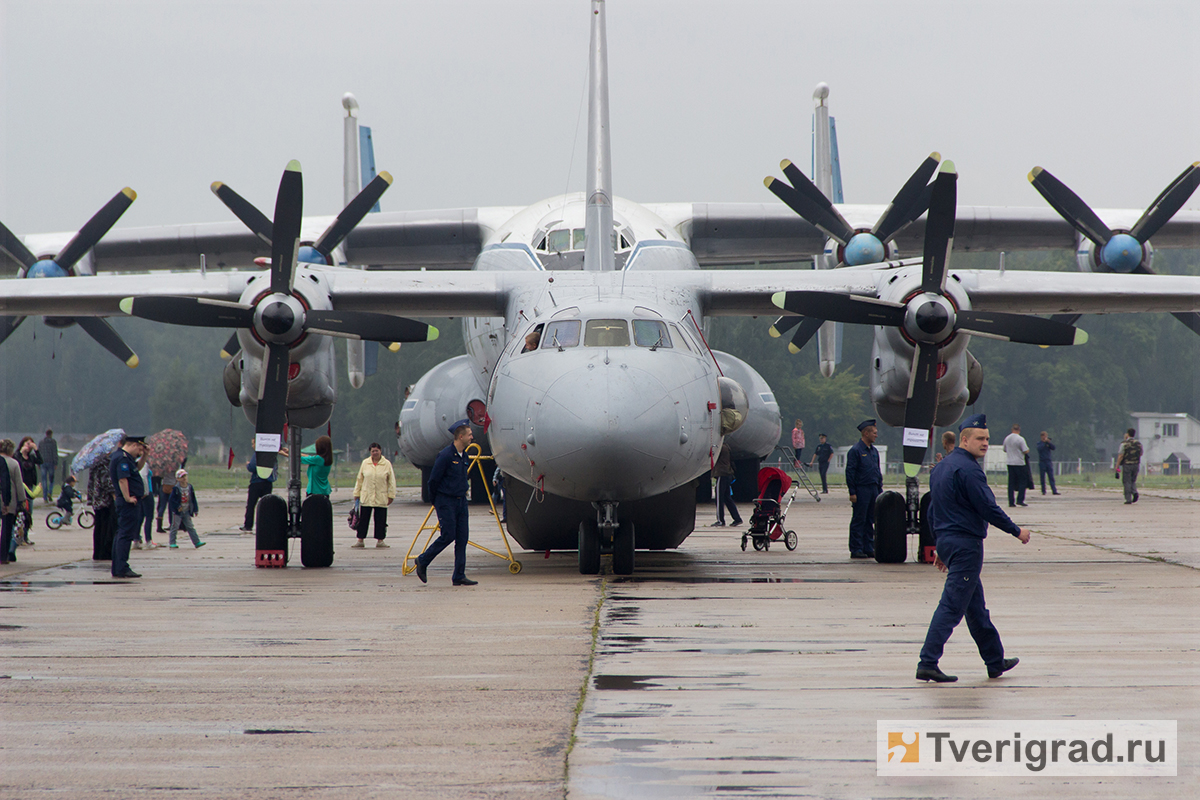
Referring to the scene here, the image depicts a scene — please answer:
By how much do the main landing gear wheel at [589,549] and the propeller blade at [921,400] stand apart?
3.68 meters

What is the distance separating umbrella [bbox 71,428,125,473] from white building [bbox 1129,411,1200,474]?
6010cm

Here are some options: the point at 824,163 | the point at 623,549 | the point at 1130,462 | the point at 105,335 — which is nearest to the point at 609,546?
the point at 623,549

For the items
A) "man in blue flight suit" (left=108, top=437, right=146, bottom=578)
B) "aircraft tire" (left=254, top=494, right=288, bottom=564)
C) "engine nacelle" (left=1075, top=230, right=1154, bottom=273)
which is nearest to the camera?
"man in blue flight suit" (left=108, top=437, right=146, bottom=578)

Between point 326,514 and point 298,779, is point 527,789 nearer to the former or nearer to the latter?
point 298,779

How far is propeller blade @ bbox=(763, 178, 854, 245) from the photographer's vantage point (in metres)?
19.2

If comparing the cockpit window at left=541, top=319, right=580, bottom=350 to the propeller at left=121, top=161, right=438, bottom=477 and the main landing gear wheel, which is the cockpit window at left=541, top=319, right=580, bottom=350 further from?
→ the main landing gear wheel

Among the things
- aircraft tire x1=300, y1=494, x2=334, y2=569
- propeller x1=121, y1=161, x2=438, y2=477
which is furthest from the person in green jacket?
propeller x1=121, y1=161, x2=438, y2=477

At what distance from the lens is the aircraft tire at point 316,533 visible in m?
13.4

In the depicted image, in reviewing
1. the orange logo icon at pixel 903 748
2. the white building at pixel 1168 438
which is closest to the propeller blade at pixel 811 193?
the orange logo icon at pixel 903 748

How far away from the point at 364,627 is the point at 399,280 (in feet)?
21.3

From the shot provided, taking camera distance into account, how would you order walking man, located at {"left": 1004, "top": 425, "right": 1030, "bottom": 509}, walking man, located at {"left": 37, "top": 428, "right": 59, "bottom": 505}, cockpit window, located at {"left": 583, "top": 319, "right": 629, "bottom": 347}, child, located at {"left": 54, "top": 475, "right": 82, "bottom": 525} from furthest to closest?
walking man, located at {"left": 37, "top": 428, "right": 59, "bottom": 505}
walking man, located at {"left": 1004, "top": 425, "right": 1030, "bottom": 509}
child, located at {"left": 54, "top": 475, "right": 82, "bottom": 525}
cockpit window, located at {"left": 583, "top": 319, "right": 629, "bottom": 347}

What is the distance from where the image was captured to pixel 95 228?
2172cm

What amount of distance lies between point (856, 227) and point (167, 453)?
14224 mm

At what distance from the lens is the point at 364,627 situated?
8852mm
